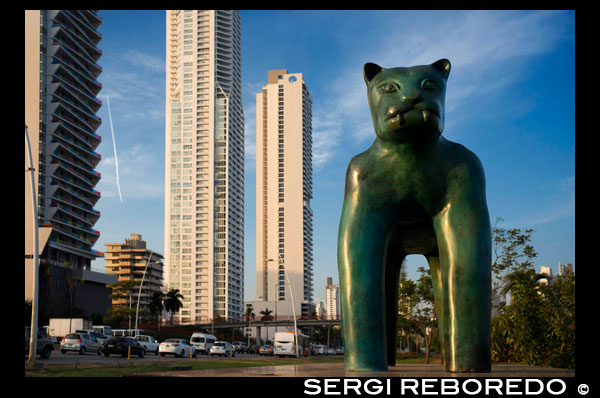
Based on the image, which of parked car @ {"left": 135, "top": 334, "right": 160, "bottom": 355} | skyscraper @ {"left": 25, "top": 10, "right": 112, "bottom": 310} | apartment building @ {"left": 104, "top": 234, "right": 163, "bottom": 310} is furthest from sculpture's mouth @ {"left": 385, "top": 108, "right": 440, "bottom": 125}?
apartment building @ {"left": 104, "top": 234, "right": 163, "bottom": 310}

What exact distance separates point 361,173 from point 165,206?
12982 centimetres

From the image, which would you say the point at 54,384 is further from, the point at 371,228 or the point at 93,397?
the point at 371,228

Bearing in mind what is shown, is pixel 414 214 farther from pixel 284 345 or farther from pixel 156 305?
pixel 156 305

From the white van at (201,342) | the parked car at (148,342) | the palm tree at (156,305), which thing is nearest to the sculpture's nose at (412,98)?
the parked car at (148,342)

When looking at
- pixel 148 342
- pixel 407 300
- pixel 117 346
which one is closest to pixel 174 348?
pixel 117 346

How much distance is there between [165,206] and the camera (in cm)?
13350

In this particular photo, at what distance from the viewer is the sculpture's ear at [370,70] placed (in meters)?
7.46

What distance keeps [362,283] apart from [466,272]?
4.02 ft

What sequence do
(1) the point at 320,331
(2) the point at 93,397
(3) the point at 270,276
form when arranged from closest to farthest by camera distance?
1. (2) the point at 93,397
2. (1) the point at 320,331
3. (3) the point at 270,276

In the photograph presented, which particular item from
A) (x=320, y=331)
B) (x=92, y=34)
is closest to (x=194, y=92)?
(x=92, y=34)

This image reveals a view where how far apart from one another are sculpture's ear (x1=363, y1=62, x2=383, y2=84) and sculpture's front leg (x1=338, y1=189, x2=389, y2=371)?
1479 millimetres

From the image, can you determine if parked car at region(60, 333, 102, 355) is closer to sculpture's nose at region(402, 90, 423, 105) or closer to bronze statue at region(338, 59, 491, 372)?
bronze statue at region(338, 59, 491, 372)

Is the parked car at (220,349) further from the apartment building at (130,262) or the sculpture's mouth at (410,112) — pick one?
the apartment building at (130,262)

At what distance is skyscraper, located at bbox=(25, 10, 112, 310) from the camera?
3059 inches
